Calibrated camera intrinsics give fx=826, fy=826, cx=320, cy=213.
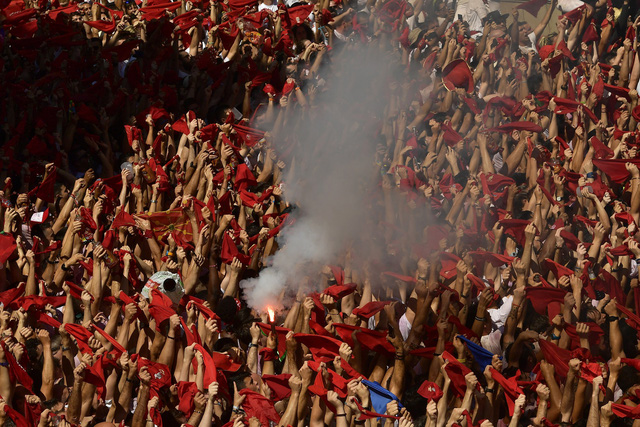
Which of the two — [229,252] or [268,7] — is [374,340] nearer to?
[229,252]

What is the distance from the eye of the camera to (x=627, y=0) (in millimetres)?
8914

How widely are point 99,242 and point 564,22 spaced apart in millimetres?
5453

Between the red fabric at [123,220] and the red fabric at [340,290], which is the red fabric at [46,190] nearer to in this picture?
the red fabric at [123,220]

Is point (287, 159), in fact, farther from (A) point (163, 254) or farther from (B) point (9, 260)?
(B) point (9, 260)

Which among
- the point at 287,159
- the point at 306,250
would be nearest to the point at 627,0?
the point at 287,159

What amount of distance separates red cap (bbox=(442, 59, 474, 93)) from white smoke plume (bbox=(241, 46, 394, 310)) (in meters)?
0.62

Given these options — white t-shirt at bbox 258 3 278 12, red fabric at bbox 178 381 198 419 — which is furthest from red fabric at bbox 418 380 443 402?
white t-shirt at bbox 258 3 278 12

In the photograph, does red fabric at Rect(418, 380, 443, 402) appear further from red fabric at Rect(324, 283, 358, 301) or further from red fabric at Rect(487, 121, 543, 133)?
red fabric at Rect(487, 121, 543, 133)

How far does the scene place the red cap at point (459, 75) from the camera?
8.13m

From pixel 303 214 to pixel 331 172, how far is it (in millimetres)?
778

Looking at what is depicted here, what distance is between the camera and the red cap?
8.13 m

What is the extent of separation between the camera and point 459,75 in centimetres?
817

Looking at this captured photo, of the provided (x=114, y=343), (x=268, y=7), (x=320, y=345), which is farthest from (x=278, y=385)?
(x=268, y=7)

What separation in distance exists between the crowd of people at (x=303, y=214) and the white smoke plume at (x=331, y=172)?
4cm
